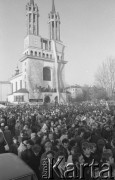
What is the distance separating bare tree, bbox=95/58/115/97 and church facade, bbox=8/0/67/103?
769 mm

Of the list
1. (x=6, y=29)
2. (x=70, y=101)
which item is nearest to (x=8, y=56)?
(x=6, y=29)

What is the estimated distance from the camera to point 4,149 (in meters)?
2.59

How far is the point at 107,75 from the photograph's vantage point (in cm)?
375

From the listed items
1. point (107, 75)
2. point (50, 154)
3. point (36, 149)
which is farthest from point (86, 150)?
point (107, 75)

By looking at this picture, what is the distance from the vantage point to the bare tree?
363 centimetres

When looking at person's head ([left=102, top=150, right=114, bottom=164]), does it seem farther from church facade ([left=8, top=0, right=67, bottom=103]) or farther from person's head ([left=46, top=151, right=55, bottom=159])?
church facade ([left=8, top=0, right=67, bottom=103])

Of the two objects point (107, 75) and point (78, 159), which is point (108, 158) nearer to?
point (78, 159)

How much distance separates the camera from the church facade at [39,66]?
393cm

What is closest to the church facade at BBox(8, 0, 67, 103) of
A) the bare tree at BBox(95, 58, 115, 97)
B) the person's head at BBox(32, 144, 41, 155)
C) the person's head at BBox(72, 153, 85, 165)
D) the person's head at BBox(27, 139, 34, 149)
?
the bare tree at BBox(95, 58, 115, 97)

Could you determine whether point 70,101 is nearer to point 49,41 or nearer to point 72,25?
point 49,41

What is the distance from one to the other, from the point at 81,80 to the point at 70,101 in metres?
5.90

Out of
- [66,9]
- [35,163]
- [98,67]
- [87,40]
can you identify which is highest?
[66,9]

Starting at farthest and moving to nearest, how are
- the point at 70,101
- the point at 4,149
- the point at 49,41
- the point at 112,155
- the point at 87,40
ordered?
the point at 70,101, the point at 49,41, the point at 87,40, the point at 4,149, the point at 112,155

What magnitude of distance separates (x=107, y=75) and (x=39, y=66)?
6844mm
